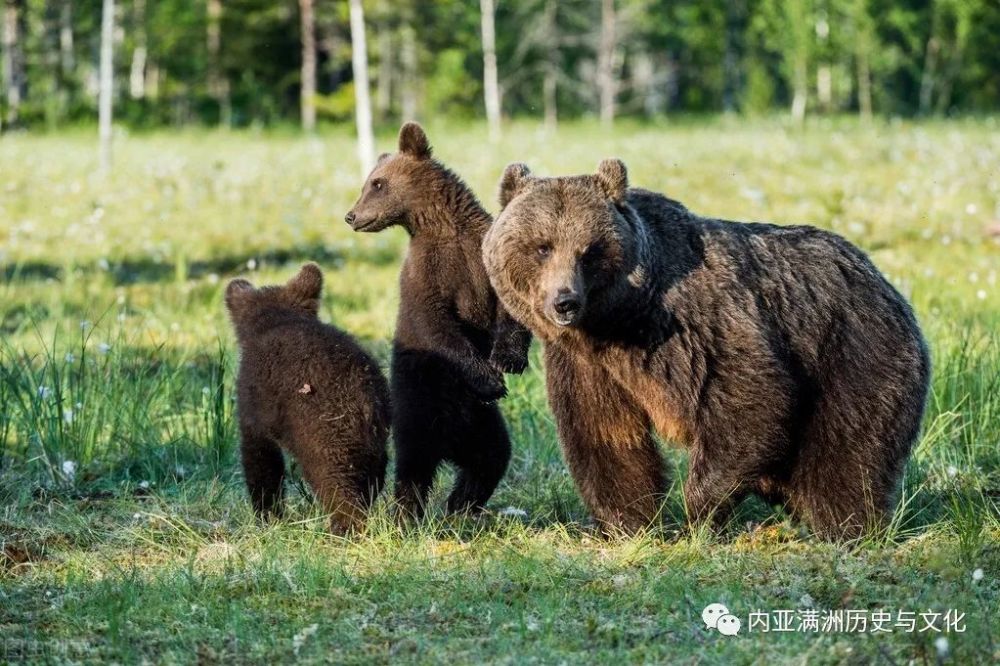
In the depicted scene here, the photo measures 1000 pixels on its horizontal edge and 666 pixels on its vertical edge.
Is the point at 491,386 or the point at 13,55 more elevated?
the point at 13,55

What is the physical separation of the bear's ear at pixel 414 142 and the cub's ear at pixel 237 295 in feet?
2.88

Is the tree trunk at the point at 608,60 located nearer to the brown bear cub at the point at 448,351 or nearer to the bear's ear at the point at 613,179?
the brown bear cub at the point at 448,351

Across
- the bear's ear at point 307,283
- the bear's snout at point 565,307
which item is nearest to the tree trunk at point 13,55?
the bear's ear at point 307,283

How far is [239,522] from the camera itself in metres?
6.03

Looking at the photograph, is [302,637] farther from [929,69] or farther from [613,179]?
[929,69]

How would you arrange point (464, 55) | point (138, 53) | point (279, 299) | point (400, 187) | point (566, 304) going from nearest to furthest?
point (566, 304), point (400, 187), point (279, 299), point (138, 53), point (464, 55)

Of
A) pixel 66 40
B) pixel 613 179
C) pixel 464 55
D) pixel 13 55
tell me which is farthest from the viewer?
pixel 464 55

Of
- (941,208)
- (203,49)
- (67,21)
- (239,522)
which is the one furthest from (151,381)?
(67,21)

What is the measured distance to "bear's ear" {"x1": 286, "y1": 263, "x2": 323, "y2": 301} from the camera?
619 centimetres

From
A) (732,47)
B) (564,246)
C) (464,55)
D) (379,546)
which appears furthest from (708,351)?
(732,47)

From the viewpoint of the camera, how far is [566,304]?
494 centimetres

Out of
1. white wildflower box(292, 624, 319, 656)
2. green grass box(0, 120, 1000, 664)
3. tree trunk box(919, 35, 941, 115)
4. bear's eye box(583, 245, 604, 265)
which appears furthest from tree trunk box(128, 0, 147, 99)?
white wildflower box(292, 624, 319, 656)

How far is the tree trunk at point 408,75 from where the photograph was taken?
138 feet

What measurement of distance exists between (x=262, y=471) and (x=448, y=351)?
0.91m
